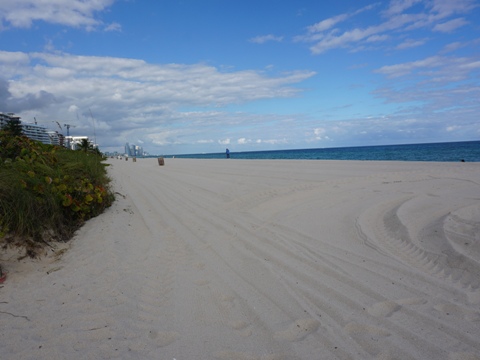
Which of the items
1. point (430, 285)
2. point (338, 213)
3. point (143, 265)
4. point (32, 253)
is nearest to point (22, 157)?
point (32, 253)

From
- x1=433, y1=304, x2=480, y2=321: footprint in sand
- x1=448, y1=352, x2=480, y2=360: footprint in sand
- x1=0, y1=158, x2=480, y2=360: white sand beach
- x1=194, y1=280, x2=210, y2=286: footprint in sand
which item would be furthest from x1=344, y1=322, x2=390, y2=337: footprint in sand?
x1=194, y1=280, x2=210, y2=286: footprint in sand

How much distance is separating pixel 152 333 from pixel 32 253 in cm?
239

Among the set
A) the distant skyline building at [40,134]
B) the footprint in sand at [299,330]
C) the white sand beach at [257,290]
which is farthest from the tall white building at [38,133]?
the footprint in sand at [299,330]

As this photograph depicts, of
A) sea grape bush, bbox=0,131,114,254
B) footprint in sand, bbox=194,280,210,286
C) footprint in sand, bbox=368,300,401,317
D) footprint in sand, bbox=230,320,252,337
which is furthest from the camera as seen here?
sea grape bush, bbox=0,131,114,254

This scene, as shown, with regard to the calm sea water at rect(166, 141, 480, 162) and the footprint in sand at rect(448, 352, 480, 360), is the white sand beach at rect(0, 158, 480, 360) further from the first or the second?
the calm sea water at rect(166, 141, 480, 162)

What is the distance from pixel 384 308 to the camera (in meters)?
2.83

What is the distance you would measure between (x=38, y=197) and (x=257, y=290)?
137 inches

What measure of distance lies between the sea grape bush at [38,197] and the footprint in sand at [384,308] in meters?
3.98

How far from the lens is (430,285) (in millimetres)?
3213

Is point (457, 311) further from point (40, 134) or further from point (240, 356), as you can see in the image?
point (40, 134)

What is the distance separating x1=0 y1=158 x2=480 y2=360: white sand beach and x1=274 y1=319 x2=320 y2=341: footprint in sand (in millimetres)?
12

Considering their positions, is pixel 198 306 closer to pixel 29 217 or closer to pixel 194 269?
pixel 194 269

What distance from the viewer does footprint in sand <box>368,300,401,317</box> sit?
2.76 metres

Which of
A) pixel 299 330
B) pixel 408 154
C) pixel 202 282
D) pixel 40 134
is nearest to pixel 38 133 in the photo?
pixel 40 134
